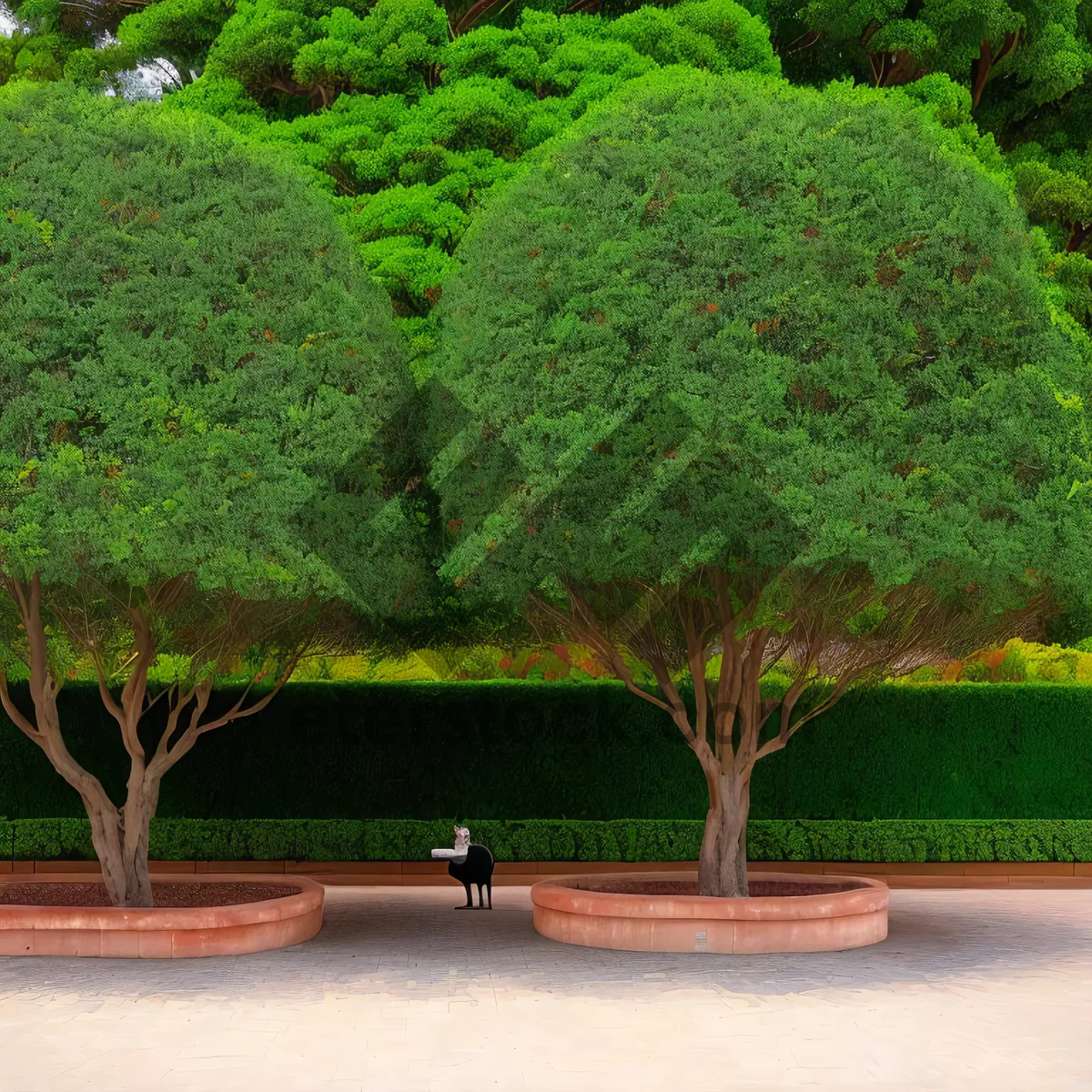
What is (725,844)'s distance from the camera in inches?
543

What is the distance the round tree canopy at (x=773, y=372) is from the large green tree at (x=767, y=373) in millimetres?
20

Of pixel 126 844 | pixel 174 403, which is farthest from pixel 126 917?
pixel 174 403

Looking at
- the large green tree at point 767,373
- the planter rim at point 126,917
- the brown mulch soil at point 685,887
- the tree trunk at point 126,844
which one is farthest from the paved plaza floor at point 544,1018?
the large green tree at point 767,373

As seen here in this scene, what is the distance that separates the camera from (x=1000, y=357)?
11.9m

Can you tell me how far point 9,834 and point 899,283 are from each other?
42.4ft

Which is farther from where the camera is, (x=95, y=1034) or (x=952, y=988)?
(x=952, y=988)

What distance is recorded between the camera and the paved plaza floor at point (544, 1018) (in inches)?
314

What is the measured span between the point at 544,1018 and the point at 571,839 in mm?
8518

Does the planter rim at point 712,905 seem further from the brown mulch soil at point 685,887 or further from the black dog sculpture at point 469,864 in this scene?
the black dog sculpture at point 469,864

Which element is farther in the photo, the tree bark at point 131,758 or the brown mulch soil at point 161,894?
the brown mulch soil at point 161,894

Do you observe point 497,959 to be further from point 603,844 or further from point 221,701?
point 221,701

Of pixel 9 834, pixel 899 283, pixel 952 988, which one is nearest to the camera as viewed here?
pixel 952 988

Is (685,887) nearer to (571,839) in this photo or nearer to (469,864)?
(469,864)

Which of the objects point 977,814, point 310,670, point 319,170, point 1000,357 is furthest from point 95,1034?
point 319,170
